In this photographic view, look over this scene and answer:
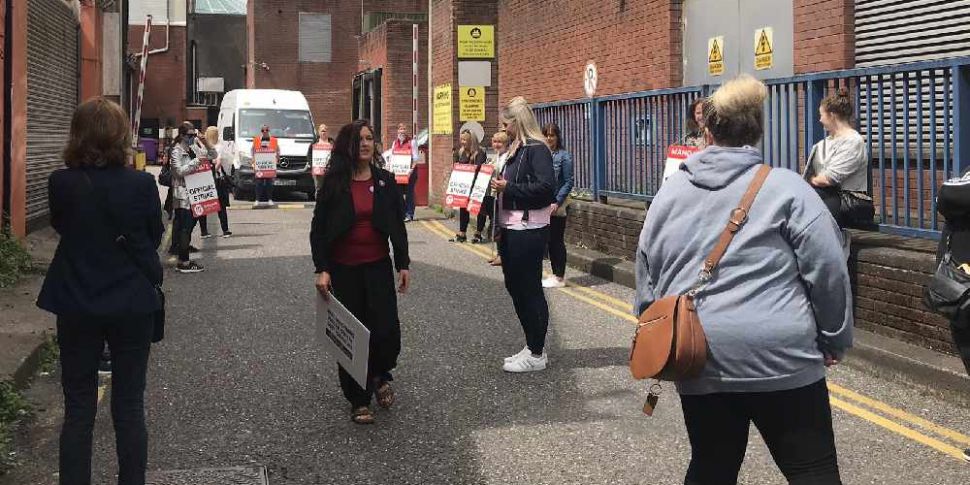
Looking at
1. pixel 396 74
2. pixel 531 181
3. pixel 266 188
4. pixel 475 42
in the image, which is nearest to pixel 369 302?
pixel 531 181

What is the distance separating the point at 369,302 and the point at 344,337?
0.37 meters

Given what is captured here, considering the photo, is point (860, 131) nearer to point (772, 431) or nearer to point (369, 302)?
point (369, 302)

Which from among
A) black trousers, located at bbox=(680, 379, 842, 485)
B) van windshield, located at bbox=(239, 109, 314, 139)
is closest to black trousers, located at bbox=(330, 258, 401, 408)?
black trousers, located at bbox=(680, 379, 842, 485)

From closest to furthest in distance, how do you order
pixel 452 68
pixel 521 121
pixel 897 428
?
1. pixel 897 428
2. pixel 521 121
3. pixel 452 68

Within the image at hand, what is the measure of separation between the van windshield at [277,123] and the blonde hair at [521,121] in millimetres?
22966

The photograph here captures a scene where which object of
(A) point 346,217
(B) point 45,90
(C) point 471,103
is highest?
(C) point 471,103

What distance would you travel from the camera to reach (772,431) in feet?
11.9

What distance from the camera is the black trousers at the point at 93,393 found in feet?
15.9

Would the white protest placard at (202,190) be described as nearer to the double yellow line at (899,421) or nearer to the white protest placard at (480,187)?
the white protest placard at (480,187)

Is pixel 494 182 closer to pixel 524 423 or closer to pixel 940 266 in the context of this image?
pixel 524 423

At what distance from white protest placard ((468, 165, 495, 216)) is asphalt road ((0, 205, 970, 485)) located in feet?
11.3

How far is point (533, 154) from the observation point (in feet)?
26.1

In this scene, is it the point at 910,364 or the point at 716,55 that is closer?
the point at 910,364

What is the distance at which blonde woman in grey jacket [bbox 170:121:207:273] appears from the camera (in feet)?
46.2
